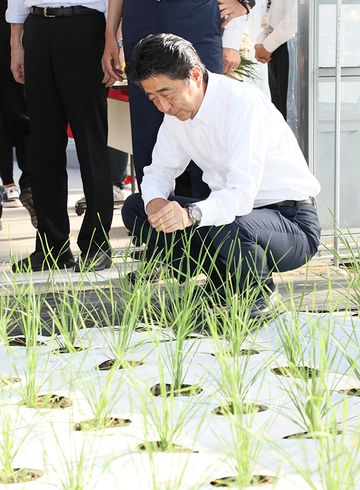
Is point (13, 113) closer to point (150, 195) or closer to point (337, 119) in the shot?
point (337, 119)

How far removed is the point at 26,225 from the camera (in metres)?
5.57

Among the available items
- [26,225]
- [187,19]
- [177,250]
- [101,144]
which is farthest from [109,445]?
[26,225]

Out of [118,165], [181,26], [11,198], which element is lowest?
[11,198]

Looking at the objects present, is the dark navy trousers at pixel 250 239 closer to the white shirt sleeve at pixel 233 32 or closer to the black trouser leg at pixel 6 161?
the white shirt sleeve at pixel 233 32

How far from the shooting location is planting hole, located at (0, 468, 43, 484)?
6.33 ft

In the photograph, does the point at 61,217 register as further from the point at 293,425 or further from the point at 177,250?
the point at 293,425

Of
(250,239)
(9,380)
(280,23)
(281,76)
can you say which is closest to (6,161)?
(281,76)

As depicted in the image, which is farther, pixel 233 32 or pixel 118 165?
pixel 118 165

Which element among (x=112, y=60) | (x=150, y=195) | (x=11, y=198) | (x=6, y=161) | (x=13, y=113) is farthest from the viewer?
(x=11, y=198)

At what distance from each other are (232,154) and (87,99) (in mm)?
1075

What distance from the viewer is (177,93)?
294 cm

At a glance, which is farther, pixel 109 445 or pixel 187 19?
pixel 187 19

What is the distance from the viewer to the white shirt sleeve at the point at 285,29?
14.2ft

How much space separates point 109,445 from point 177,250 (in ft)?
3.87
